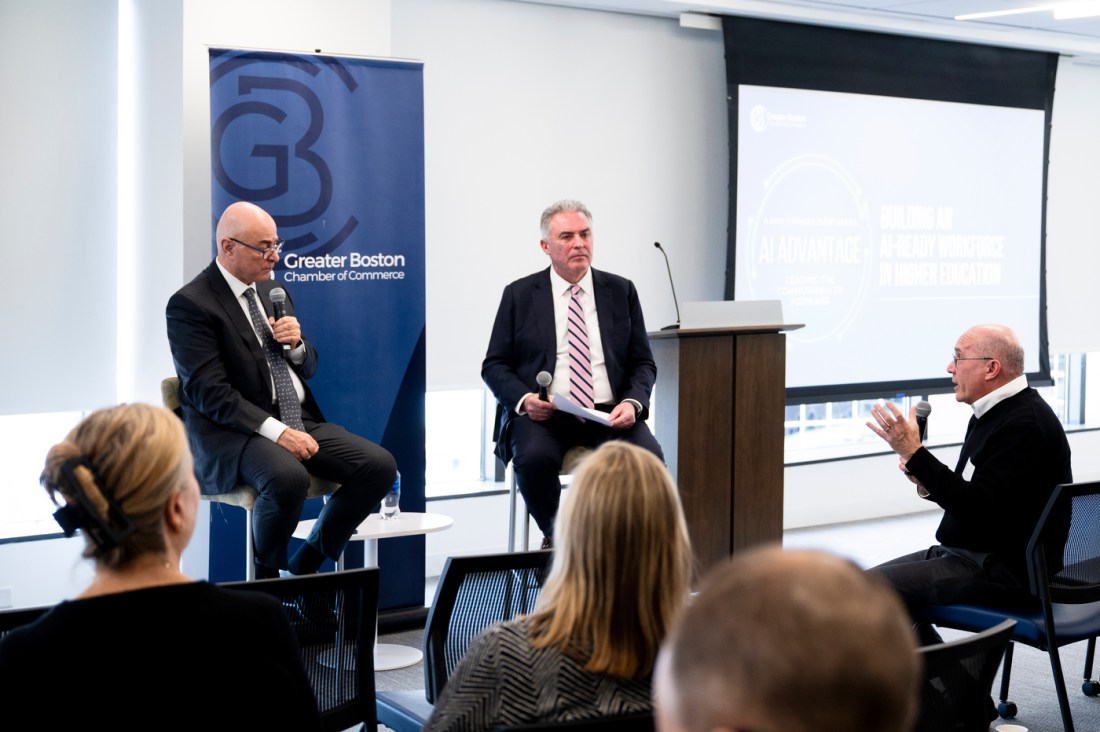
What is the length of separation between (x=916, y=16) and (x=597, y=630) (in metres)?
6.36

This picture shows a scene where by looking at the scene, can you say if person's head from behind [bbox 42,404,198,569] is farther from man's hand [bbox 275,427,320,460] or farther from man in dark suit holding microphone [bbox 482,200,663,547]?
man in dark suit holding microphone [bbox 482,200,663,547]

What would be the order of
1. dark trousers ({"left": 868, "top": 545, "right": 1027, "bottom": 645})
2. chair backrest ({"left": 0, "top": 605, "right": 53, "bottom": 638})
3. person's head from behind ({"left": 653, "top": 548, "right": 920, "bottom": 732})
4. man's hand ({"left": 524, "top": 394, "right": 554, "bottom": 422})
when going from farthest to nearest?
man's hand ({"left": 524, "top": 394, "right": 554, "bottom": 422}), dark trousers ({"left": 868, "top": 545, "right": 1027, "bottom": 645}), chair backrest ({"left": 0, "top": 605, "right": 53, "bottom": 638}), person's head from behind ({"left": 653, "top": 548, "right": 920, "bottom": 732})

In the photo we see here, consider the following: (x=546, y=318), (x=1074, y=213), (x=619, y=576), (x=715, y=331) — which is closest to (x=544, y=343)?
(x=546, y=318)

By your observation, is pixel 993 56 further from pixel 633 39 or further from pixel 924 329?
pixel 633 39

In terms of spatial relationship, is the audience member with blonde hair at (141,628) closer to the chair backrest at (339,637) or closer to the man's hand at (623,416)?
the chair backrest at (339,637)

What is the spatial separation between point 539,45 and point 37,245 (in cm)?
278

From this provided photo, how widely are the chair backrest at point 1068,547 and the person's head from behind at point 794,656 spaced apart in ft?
8.91

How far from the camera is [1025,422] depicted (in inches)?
146

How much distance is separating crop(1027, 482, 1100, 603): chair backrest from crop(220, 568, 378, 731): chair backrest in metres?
2.02

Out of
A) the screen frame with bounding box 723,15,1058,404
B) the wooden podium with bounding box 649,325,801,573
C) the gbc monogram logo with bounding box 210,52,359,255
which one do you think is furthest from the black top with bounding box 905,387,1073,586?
the screen frame with bounding box 723,15,1058,404

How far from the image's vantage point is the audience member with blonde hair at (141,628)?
1504 mm

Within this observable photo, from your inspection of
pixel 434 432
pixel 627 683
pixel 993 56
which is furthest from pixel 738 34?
pixel 627 683

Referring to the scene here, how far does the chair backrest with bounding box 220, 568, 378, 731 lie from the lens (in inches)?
92.7

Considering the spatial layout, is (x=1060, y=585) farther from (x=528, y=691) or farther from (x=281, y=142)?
(x=281, y=142)
